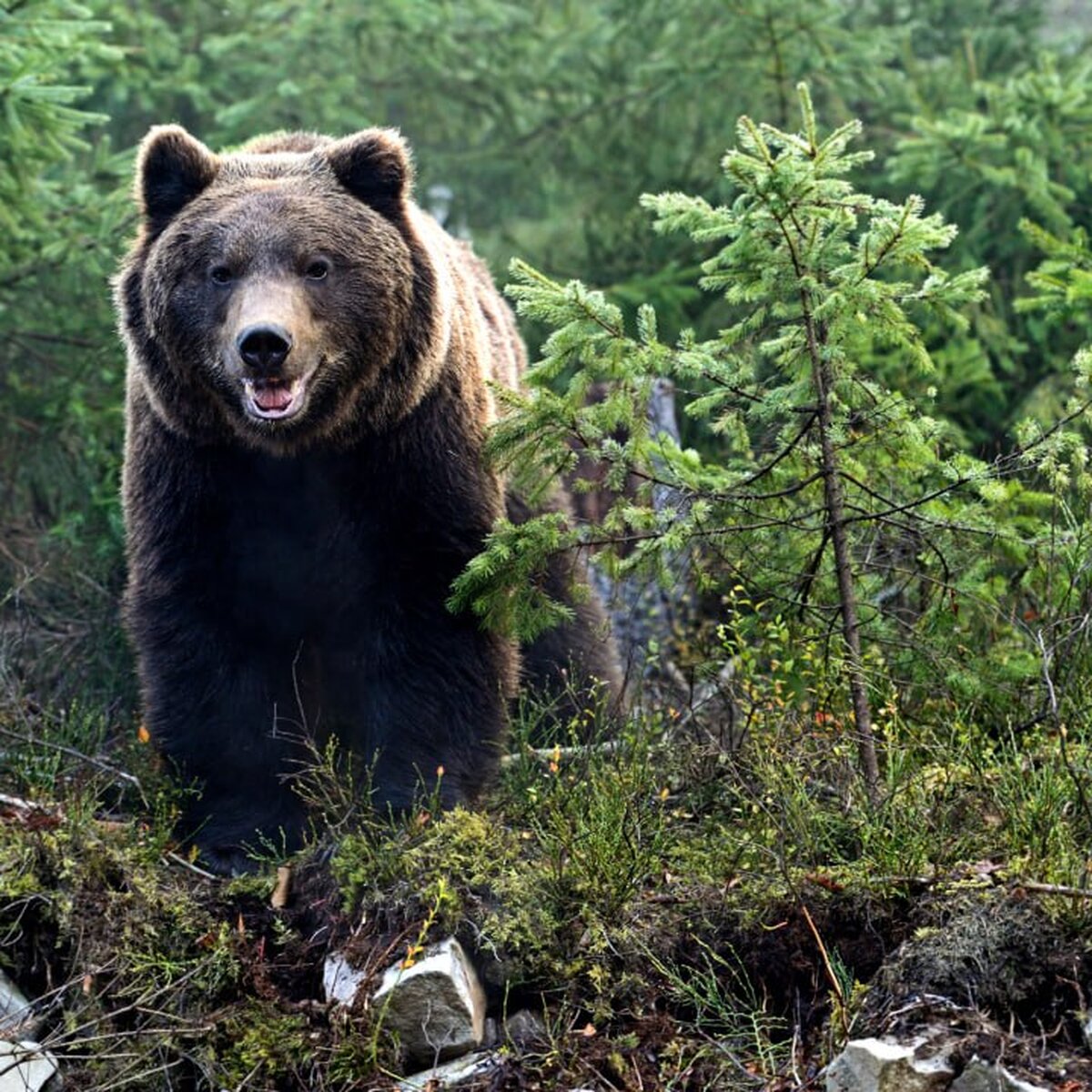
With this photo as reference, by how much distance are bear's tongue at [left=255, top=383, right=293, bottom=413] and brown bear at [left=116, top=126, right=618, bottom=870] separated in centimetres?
20

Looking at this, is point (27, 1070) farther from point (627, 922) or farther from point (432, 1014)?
point (627, 922)

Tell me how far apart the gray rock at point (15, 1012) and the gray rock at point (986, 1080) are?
2.67 meters

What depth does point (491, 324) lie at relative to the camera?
26.5 feet

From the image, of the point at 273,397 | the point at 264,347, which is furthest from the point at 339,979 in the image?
the point at 264,347

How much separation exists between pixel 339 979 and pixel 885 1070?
1.86 metres

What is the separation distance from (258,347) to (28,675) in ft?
8.51

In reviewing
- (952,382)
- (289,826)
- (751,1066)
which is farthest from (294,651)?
(952,382)

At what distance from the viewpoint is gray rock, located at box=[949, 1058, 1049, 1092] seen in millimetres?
4160

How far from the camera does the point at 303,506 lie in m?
6.41

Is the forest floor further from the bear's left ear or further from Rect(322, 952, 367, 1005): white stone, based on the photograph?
the bear's left ear

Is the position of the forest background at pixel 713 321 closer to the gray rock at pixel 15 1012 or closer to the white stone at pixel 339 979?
the white stone at pixel 339 979

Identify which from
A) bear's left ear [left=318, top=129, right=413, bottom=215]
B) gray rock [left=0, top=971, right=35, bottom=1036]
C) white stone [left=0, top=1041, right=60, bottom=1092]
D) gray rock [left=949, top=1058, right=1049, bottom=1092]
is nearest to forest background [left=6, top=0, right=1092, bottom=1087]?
gray rock [left=949, top=1058, right=1049, bottom=1092]

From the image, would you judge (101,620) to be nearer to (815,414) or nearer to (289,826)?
(289,826)

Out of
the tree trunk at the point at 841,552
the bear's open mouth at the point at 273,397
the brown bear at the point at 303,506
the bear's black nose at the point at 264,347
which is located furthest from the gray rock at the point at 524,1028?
the bear's black nose at the point at 264,347
